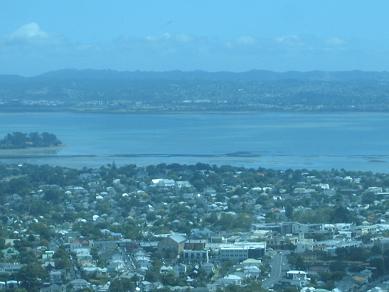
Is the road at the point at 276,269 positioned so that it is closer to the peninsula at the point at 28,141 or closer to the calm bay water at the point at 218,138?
the calm bay water at the point at 218,138

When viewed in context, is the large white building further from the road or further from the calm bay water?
the calm bay water

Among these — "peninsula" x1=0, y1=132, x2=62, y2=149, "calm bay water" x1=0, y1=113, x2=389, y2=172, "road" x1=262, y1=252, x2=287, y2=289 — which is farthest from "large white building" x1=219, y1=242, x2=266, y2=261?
"peninsula" x1=0, y1=132, x2=62, y2=149

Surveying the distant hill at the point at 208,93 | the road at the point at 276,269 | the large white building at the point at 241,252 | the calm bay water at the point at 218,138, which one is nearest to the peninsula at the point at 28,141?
the calm bay water at the point at 218,138

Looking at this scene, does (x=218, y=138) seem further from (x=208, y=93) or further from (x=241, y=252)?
(x=208, y=93)

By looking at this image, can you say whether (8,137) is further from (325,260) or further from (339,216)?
(325,260)

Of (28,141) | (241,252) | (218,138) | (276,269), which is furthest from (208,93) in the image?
(276,269)

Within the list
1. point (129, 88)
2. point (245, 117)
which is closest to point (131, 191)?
point (245, 117)
